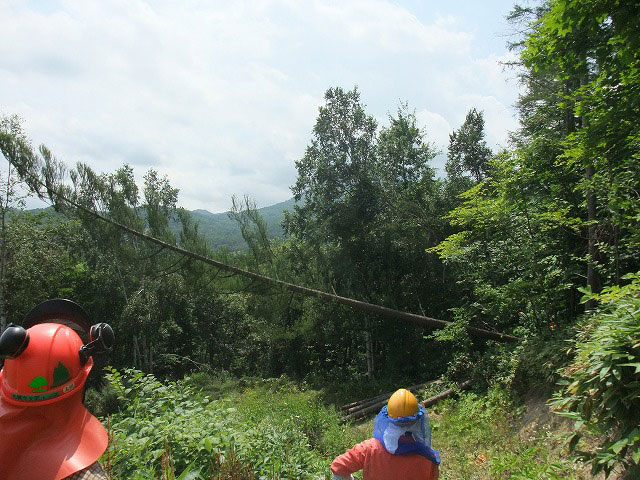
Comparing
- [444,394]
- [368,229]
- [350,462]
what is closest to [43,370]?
[350,462]

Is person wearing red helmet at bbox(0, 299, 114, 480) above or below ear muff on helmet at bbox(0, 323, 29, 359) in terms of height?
below

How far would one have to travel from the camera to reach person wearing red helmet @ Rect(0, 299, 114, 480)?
1.83 metres

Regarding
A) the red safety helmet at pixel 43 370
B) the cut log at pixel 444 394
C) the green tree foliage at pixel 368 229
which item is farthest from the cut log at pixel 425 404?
the red safety helmet at pixel 43 370

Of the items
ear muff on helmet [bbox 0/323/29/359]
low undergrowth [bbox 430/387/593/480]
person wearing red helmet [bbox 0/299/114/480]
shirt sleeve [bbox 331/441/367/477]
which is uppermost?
ear muff on helmet [bbox 0/323/29/359]

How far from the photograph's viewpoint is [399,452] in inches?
97.0

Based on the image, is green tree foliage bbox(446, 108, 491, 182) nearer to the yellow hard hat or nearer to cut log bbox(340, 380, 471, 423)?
cut log bbox(340, 380, 471, 423)

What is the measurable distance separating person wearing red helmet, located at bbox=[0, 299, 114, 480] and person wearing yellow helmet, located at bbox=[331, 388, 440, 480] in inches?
59.1

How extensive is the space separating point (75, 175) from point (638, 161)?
11409mm

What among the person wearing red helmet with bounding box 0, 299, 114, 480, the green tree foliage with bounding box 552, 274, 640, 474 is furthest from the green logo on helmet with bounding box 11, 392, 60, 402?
the green tree foliage with bounding box 552, 274, 640, 474

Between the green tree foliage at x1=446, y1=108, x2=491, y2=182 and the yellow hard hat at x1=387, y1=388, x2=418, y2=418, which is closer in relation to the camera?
the yellow hard hat at x1=387, y1=388, x2=418, y2=418

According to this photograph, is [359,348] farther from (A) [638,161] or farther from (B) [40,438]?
(B) [40,438]

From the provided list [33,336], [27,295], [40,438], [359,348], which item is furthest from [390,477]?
[27,295]

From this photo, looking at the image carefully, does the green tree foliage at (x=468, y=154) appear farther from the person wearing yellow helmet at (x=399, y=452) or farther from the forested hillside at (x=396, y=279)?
the person wearing yellow helmet at (x=399, y=452)

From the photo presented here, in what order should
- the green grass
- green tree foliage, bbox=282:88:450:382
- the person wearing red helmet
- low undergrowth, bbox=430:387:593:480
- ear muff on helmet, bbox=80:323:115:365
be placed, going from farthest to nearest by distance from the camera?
green tree foliage, bbox=282:88:450:382, low undergrowth, bbox=430:387:593:480, the green grass, ear muff on helmet, bbox=80:323:115:365, the person wearing red helmet
